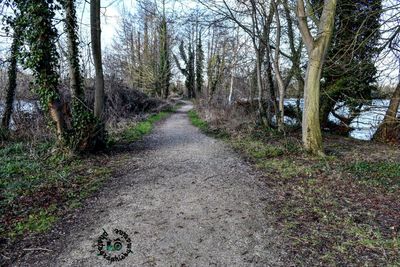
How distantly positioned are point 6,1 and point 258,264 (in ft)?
25.4

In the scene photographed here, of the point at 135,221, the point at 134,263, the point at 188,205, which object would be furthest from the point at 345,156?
the point at 134,263

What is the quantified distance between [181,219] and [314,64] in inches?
218

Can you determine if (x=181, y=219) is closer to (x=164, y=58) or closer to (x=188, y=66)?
(x=164, y=58)

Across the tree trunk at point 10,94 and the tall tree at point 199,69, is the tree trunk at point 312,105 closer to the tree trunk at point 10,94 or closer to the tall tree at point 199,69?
the tree trunk at point 10,94

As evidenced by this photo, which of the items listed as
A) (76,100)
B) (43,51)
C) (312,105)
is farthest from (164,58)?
(312,105)

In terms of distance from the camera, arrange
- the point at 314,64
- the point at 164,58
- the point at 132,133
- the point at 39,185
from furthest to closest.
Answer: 1. the point at 164,58
2. the point at 132,133
3. the point at 314,64
4. the point at 39,185

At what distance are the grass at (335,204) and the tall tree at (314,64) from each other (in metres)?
0.49

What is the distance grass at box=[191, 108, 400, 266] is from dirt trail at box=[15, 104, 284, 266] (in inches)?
14.3

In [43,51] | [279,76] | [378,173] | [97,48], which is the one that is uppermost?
[97,48]

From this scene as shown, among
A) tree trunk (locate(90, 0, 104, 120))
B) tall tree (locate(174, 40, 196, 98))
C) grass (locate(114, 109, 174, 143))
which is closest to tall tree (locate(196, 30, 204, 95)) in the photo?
tall tree (locate(174, 40, 196, 98))

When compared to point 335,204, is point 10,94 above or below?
above

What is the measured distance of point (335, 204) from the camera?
4.52 meters

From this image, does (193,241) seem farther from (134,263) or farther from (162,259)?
(134,263)

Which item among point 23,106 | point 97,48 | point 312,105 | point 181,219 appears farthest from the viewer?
point 23,106
